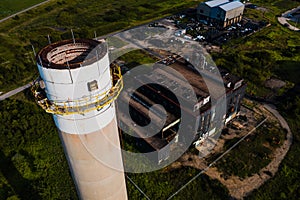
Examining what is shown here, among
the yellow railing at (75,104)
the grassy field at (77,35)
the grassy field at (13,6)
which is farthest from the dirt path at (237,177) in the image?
the grassy field at (13,6)

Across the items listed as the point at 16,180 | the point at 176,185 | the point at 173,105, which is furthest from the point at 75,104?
the point at 16,180

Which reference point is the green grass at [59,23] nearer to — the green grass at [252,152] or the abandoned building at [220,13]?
the abandoned building at [220,13]

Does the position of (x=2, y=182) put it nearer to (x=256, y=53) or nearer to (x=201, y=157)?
(x=201, y=157)

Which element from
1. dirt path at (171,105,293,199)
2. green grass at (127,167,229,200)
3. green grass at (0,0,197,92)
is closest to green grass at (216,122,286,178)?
dirt path at (171,105,293,199)

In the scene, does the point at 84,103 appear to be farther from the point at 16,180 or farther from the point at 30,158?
the point at 30,158

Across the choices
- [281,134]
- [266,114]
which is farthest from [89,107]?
[266,114]

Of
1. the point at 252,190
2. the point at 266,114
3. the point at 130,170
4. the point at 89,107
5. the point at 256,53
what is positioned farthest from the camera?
the point at 256,53
